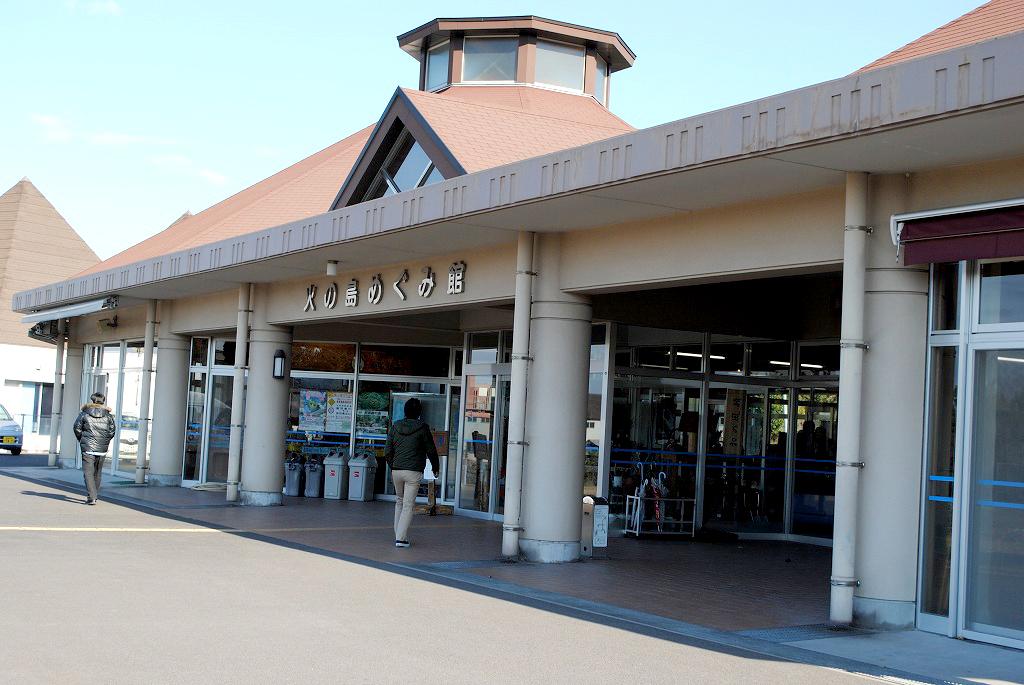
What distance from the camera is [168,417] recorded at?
2166cm

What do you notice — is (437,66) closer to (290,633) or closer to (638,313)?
(638,313)

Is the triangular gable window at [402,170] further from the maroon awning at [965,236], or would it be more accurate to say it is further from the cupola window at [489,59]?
the maroon awning at [965,236]

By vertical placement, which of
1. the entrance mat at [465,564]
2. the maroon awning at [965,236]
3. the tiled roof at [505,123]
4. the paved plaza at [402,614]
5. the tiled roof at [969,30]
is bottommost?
the entrance mat at [465,564]

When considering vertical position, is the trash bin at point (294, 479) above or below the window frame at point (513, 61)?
below

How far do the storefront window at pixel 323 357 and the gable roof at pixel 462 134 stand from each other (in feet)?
11.3

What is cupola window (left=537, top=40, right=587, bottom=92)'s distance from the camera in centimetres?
2147

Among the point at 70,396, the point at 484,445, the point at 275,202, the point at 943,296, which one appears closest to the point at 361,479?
the point at 484,445

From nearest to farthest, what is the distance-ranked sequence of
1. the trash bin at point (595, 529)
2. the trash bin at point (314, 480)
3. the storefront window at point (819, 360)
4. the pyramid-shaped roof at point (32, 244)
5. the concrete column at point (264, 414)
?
the trash bin at point (595, 529)
the storefront window at point (819, 360)
the concrete column at point (264, 414)
the trash bin at point (314, 480)
the pyramid-shaped roof at point (32, 244)

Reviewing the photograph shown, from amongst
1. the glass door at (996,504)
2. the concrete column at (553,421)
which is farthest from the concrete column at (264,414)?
the glass door at (996,504)

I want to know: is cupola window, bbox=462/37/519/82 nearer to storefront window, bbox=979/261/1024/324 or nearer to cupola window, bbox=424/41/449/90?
cupola window, bbox=424/41/449/90

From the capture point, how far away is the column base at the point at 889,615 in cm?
874

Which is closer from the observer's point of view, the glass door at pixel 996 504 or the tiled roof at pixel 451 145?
the glass door at pixel 996 504

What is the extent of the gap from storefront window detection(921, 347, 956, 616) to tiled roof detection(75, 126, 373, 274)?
13186 millimetres

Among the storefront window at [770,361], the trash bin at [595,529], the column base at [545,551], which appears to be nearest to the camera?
the column base at [545,551]
